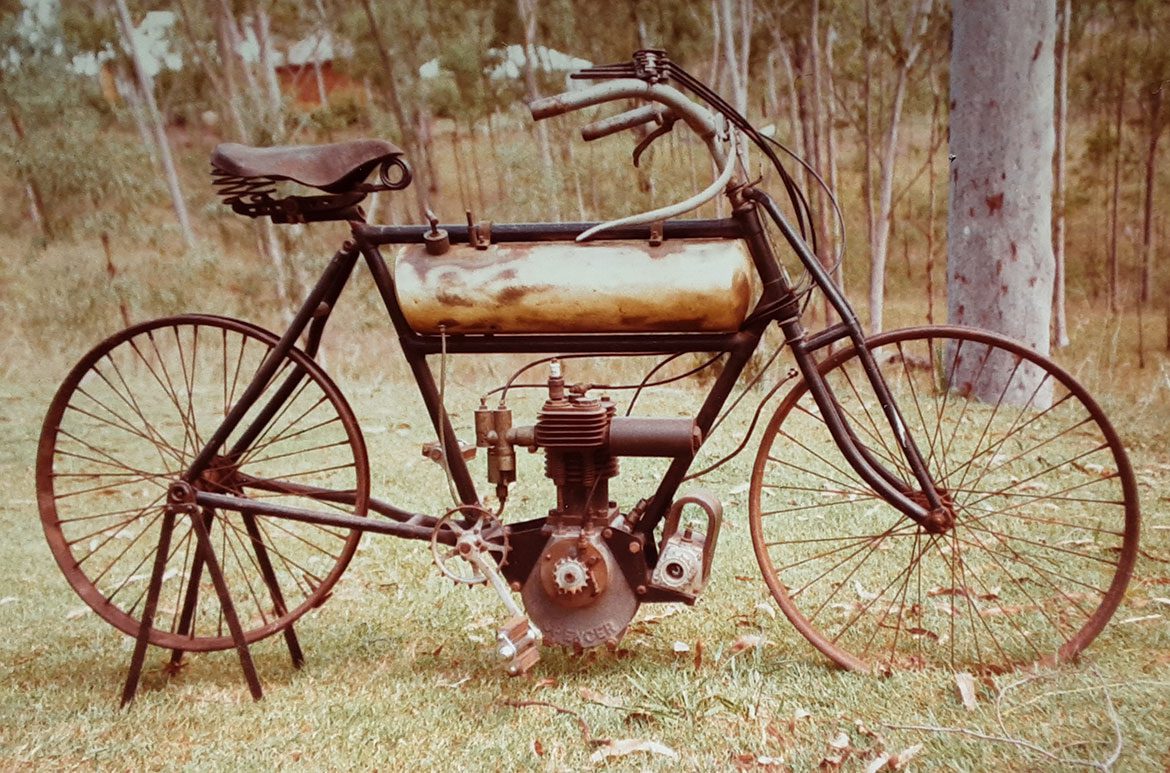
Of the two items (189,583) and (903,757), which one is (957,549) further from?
(189,583)

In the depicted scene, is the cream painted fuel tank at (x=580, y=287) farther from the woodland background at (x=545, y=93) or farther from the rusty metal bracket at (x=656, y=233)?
the woodland background at (x=545, y=93)

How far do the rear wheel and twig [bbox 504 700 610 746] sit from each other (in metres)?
0.61

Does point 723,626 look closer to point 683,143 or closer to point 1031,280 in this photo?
point 1031,280

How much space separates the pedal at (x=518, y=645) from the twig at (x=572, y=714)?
73 mm

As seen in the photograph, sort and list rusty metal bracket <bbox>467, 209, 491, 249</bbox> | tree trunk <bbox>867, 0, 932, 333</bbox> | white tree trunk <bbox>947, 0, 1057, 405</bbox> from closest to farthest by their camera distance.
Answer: rusty metal bracket <bbox>467, 209, 491, 249</bbox> < white tree trunk <bbox>947, 0, 1057, 405</bbox> < tree trunk <bbox>867, 0, 932, 333</bbox>

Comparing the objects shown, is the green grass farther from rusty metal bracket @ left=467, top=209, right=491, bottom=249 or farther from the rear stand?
rusty metal bracket @ left=467, top=209, right=491, bottom=249

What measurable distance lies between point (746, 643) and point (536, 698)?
0.62 m

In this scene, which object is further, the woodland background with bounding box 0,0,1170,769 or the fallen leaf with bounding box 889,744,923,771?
the woodland background with bounding box 0,0,1170,769

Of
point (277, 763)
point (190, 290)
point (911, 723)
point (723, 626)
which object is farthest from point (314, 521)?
point (190, 290)

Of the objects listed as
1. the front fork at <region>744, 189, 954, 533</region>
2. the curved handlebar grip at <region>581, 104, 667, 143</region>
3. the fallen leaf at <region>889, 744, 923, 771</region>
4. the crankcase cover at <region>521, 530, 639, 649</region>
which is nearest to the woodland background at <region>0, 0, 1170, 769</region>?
the fallen leaf at <region>889, 744, 923, 771</region>

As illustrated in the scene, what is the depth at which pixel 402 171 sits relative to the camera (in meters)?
2.27

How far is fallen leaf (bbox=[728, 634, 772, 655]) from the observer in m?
2.45

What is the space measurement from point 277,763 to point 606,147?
17.2 metres

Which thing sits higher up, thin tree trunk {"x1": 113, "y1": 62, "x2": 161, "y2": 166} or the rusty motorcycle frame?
thin tree trunk {"x1": 113, "y1": 62, "x2": 161, "y2": 166}
